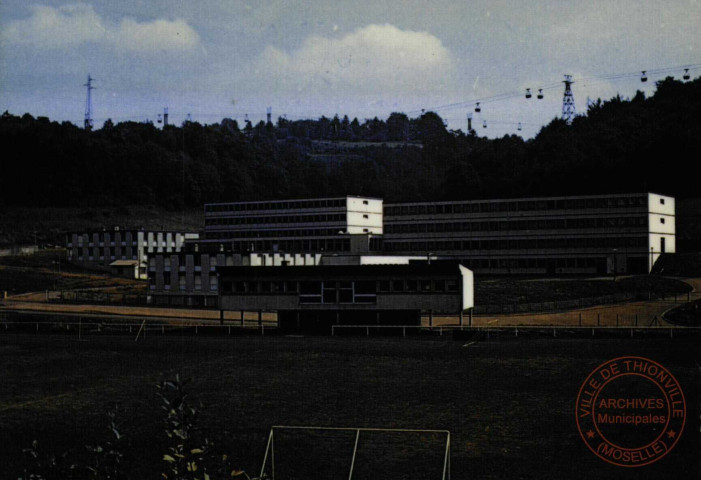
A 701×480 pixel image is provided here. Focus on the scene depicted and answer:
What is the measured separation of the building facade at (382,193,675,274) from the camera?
11756 cm

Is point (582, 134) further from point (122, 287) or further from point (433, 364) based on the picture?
point (433, 364)

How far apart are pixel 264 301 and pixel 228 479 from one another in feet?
156

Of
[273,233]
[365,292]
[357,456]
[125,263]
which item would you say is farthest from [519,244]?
[357,456]

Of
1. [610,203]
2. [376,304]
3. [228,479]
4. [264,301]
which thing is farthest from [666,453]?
[610,203]

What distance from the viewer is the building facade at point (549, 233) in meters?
118

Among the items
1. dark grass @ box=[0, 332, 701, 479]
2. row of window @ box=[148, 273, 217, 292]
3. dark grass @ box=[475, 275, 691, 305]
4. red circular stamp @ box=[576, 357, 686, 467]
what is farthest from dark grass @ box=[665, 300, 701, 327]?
row of window @ box=[148, 273, 217, 292]

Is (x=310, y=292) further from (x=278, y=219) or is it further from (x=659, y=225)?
(x=278, y=219)

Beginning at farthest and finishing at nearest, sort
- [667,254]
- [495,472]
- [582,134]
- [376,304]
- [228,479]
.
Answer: [582,134], [667,254], [376,304], [495,472], [228,479]

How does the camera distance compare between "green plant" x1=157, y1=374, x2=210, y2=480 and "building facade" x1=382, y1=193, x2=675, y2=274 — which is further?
"building facade" x1=382, y1=193, x2=675, y2=274

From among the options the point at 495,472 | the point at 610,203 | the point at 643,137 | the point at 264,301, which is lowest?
the point at 495,472

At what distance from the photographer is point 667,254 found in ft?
389

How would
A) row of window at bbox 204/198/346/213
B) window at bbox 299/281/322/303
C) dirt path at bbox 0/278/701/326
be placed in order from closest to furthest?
1. window at bbox 299/281/322/303
2. dirt path at bbox 0/278/701/326
3. row of window at bbox 204/198/346/213

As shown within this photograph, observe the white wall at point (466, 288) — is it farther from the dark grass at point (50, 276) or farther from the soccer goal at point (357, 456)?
the dark grass at point (50, 276)

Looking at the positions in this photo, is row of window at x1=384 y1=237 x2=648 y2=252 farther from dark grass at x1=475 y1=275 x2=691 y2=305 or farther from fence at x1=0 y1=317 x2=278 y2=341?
fence at x1=0 y1=317 x2=278 y2=341
